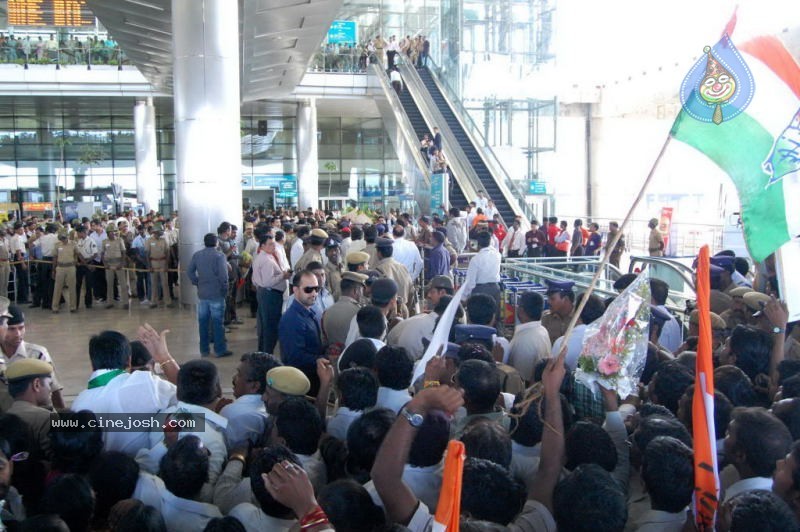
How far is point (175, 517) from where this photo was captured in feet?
10.2

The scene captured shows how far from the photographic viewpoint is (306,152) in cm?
3048

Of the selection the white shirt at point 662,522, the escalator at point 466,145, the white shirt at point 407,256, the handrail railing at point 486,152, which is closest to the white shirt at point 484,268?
the white shirt at point 407,256

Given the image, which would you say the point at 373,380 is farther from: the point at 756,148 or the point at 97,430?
the point at 756,148

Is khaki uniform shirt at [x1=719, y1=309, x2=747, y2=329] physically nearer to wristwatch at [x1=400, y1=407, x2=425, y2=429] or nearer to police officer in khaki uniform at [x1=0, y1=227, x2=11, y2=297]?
wristwatch at [x1=400, y1=407, x2=425, y2=429]

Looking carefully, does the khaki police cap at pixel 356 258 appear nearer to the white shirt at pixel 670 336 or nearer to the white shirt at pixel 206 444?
the white shirt at pixel 670 336

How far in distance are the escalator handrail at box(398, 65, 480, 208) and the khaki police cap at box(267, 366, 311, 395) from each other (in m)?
16.1

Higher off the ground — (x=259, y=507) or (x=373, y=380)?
(x=373, y=380)

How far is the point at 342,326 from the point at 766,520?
173 inches

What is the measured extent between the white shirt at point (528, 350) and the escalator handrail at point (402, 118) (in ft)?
49.1

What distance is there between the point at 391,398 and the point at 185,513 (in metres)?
1.44

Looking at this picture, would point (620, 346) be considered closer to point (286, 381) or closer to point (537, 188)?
point (286, 381)

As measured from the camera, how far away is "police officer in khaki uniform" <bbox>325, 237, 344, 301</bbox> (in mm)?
8891

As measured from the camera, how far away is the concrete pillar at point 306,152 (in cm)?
3008

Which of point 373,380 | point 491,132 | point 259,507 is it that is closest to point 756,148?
point 373,380
